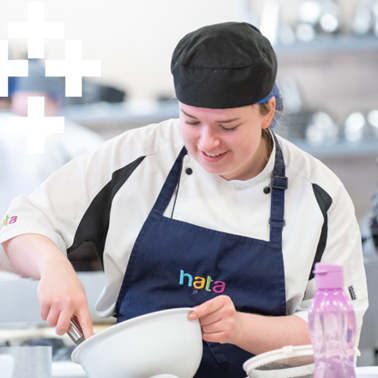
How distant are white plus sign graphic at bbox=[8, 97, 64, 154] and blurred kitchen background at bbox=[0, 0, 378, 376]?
0.43ft

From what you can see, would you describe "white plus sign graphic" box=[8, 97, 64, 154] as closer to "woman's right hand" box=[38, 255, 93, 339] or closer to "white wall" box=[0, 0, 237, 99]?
"white wall" box=[0, 0, 237, 99]

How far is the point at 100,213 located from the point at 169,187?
183 mm

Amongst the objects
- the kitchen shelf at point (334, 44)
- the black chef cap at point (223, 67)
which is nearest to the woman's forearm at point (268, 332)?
the black chef cap at point (223, 67)

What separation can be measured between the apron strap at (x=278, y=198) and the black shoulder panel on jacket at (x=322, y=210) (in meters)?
0.08

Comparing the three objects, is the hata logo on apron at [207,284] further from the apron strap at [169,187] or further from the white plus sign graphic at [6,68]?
the white plus sign graphic at [6,68]

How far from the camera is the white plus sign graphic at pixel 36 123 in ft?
10.5

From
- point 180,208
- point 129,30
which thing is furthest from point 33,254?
point 129,30

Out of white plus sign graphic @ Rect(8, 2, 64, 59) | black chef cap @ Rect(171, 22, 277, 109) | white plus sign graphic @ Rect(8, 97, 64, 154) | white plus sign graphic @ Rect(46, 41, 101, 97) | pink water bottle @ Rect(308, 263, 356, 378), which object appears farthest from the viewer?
white plus sign graphic @ Rect(8, 2, 64, 59)

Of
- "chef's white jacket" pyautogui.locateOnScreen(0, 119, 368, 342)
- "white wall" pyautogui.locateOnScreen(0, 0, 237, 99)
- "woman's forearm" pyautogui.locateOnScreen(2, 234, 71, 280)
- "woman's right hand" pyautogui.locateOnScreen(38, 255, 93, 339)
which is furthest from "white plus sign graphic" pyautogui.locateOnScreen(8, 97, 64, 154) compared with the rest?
"woman's right hand" pyautogui.locateOnScreen(38, 255, 93, 339)

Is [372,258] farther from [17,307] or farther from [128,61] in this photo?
[128,61]

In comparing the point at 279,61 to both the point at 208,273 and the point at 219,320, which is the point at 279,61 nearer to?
the point at 208,273

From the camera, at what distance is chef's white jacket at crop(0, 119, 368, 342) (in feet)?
4.00

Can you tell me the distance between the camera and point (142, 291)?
4.08 feet

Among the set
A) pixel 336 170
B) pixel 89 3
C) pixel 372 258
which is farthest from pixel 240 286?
pixel 89 3
